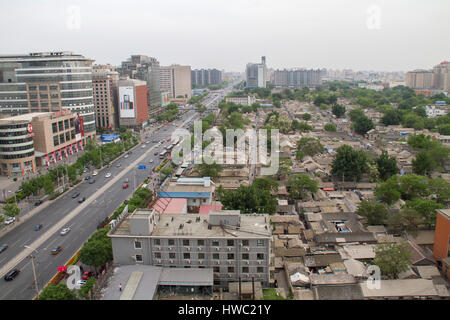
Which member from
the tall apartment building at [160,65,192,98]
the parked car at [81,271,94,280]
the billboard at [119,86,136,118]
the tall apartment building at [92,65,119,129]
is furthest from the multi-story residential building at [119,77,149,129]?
the tall apartment building at [160,65,192,98]

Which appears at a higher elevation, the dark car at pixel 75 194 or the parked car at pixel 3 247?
the dark car at pixel 75 194

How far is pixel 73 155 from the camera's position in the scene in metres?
19.4

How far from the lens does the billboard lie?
87.5ft

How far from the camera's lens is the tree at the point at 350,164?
45.9ft

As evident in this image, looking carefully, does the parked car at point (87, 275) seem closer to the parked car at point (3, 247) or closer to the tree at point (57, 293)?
the tree at point (57, 293)

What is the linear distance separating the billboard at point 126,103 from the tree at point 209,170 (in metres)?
14.4

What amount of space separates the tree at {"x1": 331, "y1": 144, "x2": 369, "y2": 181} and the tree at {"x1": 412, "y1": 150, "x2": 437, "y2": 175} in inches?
98.7

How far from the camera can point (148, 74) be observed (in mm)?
33844

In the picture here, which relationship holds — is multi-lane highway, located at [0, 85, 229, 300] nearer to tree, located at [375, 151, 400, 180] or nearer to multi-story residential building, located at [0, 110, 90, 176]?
Answer: multi-story residential building, located at [0, 110, 90, 176]

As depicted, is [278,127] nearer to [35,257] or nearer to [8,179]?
[8,179]

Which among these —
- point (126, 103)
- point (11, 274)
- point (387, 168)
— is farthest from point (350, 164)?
point (126, 103)

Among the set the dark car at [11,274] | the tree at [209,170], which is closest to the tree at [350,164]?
the tree at [209,170]

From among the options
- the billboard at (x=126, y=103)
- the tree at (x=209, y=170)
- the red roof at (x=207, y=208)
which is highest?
the billboard at (x=126, y=103)
